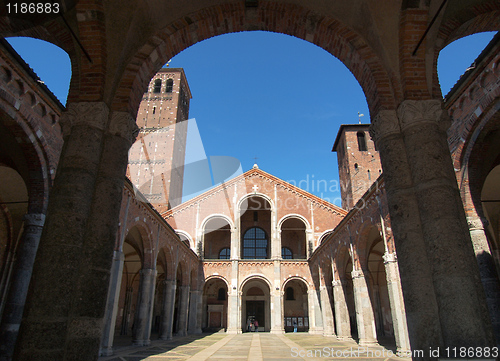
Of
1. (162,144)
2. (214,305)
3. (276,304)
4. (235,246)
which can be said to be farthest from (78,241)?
(162,144)

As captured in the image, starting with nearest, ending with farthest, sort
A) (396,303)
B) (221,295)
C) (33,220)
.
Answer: (33,220), (396,303), (221,295)

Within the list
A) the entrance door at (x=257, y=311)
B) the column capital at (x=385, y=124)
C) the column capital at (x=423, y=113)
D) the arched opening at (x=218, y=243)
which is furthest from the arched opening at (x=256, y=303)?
the column capital at (x=423, y=113)

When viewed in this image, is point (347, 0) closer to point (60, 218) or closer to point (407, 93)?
point (407, 93)

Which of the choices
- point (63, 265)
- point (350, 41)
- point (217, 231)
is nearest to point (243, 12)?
point (350, 41)

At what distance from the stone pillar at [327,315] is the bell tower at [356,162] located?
1142 centimetres

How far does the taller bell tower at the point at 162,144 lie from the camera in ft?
98.0

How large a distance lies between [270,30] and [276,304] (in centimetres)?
1955

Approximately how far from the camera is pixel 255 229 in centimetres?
2778

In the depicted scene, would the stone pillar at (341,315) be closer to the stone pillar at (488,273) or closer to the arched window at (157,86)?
the stone pillar at (488,273)

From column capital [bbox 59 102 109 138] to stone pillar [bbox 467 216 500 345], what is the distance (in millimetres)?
8007

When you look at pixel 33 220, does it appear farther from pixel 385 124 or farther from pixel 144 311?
pixel 385 124

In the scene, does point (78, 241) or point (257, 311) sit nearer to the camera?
point (78, 241)

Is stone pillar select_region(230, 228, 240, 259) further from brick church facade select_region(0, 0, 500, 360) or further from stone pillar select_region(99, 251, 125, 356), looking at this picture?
stone pillar select_region(99, 251, 125, 356)

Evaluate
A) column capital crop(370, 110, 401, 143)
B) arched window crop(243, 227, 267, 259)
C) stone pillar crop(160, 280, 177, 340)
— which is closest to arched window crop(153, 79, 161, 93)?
arched window crop(243, 227, 267, 259)
